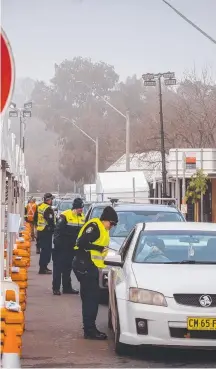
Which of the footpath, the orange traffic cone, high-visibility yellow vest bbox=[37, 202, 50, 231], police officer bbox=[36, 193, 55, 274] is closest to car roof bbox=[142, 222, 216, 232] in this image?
the footpath

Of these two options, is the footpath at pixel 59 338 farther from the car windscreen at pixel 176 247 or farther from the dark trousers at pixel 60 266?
the car windscreen at pixel 176 247

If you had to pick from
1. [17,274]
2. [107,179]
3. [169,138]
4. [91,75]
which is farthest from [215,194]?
[91,75]

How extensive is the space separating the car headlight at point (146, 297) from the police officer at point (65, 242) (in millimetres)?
7387

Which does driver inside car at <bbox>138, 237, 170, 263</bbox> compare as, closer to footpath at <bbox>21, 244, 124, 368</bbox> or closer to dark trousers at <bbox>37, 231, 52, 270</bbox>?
footpath at <bbox>21, 244, 124, 368</bbox>

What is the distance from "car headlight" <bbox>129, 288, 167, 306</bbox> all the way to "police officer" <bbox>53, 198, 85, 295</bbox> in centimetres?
739

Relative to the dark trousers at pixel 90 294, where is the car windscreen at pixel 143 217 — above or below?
above

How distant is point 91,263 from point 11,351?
13.9 ft

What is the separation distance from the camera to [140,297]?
10219mm

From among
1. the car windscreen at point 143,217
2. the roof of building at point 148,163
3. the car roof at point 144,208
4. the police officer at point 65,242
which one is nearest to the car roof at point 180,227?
the car windscreen at point 143,217

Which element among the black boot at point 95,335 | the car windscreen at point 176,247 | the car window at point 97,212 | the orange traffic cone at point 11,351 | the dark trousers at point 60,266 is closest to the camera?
the orange traffic cone at point 11,351

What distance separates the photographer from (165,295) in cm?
1012

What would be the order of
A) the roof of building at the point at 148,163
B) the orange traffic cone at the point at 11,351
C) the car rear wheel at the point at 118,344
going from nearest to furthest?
the orange traffic cone at the point at 11,351, the car rear wheel at the point at 118,344, the roof of building at the point at 148,163

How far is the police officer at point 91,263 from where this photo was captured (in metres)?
11.9

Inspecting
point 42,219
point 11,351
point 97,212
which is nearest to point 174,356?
point 11,351
